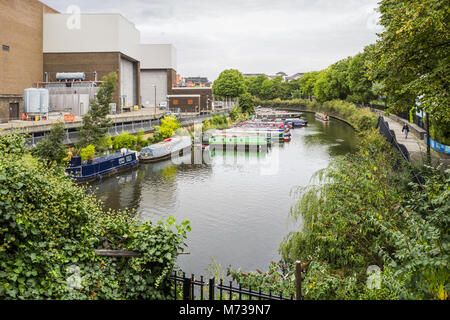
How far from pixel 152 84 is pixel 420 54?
274ft

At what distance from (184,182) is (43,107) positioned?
25961mm

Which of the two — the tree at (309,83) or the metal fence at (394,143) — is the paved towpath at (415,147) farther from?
the tree at (309,83)

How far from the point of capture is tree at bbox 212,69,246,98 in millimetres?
114062

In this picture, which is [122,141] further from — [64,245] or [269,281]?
[64,245]

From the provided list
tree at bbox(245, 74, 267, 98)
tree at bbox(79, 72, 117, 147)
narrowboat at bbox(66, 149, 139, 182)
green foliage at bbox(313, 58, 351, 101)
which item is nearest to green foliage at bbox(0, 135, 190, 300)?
narrowboat at bbox(66, 149, 139, 182)

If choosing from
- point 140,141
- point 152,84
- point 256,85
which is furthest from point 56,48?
point 256,85

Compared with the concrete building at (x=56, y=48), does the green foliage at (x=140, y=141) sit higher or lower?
lower

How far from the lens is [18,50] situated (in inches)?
2194

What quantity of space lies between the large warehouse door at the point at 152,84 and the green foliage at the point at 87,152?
197 feet

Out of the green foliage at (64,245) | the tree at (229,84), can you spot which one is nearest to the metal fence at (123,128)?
the green foliage at (64,245)

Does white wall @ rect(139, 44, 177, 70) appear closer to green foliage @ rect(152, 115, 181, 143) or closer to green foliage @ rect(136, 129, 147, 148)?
green foliage @ rect(152, 115, 181, 143)

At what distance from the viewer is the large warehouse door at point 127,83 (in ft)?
242
